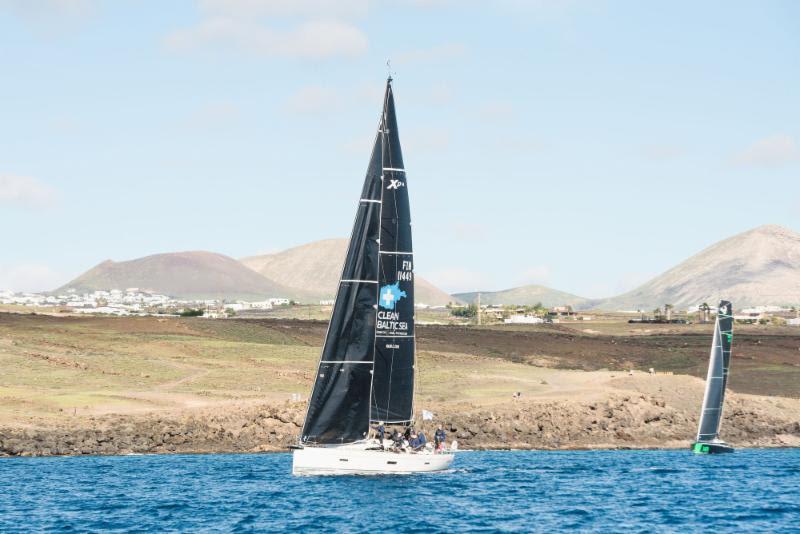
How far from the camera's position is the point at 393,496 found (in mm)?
55156

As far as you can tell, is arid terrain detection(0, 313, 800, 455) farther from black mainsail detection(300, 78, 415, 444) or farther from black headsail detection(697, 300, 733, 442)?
black mainsail detection(300, 78, 415, 444)

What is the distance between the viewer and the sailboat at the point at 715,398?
3312 inches

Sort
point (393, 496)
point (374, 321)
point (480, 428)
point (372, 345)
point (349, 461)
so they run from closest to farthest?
point (393, 496)
point (349, 461)
point (372, 345)
point (374, 321)
point (480, 428)

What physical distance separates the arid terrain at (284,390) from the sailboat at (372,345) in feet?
72.8

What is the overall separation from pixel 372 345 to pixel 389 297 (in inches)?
103

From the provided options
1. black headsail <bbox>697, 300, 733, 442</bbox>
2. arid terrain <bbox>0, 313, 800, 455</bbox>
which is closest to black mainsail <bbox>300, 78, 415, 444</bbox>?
arid terrain <bbox>0, 313, 800, 455</bbox>

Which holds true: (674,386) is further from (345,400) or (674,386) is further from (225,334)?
(225,334)

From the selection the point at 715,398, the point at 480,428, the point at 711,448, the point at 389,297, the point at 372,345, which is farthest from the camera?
the point at 480,428

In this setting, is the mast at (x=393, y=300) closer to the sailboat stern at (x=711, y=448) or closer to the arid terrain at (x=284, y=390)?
the arid terrain at (x=284, y=390)

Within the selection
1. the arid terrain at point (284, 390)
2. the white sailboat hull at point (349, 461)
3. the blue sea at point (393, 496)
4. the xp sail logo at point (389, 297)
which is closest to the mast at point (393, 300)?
the xp sail logo at point (389, 297)

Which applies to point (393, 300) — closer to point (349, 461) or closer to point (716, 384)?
point (349, 461)

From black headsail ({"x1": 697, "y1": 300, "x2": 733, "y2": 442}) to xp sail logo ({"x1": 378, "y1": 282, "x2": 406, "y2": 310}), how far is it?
32.1 meters

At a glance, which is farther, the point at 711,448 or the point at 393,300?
the point at 711,448

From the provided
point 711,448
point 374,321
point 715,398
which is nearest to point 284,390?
point 715,398
